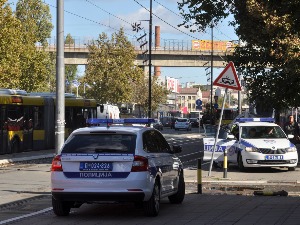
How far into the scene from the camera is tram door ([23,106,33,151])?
27.7 m

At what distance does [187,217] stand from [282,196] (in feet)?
12.0

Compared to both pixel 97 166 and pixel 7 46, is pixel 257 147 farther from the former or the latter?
pixel 7 46

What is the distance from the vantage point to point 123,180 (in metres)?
8.99

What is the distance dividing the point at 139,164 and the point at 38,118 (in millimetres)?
20694

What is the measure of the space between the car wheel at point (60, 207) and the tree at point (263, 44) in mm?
6518

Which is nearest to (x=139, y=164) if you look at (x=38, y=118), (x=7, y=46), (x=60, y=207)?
(x=60, y=207)

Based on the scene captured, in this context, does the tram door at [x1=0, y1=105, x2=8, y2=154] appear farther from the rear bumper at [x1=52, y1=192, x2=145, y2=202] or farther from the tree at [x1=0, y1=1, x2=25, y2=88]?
the rear bumper at [x1=52, y1=192, x2=145, y2=202]

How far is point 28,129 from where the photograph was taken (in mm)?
27953

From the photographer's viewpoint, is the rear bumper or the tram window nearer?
the rear bumper

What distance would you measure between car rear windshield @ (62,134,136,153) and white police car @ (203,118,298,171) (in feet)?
29.5

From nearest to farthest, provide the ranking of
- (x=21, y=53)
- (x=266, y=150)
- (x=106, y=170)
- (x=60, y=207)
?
(x=106, y=170)
(x=60, y=207)
(x=266, y=150)
(x=21, y=53)

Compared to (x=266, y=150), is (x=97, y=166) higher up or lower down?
higher up

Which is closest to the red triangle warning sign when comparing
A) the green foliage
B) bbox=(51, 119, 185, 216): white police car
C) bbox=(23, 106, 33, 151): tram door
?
bbox=(51, 119, 185, 216): white police car

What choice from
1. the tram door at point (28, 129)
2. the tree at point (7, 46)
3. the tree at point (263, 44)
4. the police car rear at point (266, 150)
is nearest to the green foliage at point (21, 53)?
the tree at point (7, 46)
